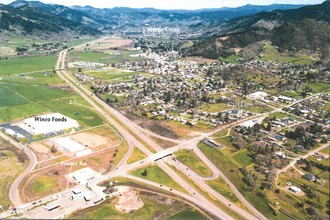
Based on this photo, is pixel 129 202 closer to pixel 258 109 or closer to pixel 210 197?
pixel 210 197

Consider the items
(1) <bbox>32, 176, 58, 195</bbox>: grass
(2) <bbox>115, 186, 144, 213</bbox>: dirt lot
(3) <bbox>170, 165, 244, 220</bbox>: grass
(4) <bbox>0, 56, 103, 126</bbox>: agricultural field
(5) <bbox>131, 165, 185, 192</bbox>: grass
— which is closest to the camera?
(3) <bbox>170, 165, 244, 220</bbox>: grass

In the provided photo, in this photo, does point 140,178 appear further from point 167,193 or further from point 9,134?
point 9,134

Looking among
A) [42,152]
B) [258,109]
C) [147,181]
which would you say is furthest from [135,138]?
[258,109]

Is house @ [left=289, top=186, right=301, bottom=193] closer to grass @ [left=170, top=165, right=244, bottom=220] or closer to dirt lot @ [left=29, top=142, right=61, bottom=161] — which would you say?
grass @ [left=170, top=165, right=244, bottom=220]

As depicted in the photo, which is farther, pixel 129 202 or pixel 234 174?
pixel 234 174

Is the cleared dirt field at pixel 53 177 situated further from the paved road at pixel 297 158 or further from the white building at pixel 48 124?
the paved road at pixel 297 158

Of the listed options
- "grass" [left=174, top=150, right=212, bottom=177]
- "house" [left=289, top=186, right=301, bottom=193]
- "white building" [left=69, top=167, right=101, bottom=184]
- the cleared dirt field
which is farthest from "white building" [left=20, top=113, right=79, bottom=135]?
"house" [left=289, top=186, right=301, bottom=193]
